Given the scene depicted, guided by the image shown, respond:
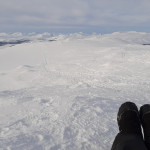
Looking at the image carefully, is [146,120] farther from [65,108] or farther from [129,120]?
[65,108]

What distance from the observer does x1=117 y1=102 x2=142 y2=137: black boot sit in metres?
2.68

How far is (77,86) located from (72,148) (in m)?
3.43

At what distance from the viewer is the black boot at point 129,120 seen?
268 cm

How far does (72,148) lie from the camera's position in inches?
118

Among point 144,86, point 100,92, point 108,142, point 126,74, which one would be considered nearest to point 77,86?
point 100,92

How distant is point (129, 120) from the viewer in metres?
2.79

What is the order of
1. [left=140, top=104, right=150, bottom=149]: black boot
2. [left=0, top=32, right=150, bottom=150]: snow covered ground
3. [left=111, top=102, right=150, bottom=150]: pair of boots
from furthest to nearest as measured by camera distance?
1. [left=0, top=32, right=150, bottom=150]: snow covered ground
2. [left=140, top=104, right=150, bottom=149]: black boot
3. [left=111, top=102, right=150, bottom=150]: pair of boots

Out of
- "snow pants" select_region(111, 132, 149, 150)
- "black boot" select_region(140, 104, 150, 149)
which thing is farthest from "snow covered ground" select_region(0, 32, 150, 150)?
"snow pants" select_region(111, 132, 149, 150)

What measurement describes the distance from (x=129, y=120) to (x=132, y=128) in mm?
136

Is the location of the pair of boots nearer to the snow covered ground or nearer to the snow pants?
the snow pants

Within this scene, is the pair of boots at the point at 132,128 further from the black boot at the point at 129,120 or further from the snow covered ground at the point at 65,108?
the snow covered ground at the point at 65,108

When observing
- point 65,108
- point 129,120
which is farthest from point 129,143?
point 65,108

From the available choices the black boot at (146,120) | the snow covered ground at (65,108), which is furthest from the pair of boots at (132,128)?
the snow covered ground at (65,108)

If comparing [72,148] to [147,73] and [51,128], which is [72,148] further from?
[147,73]
